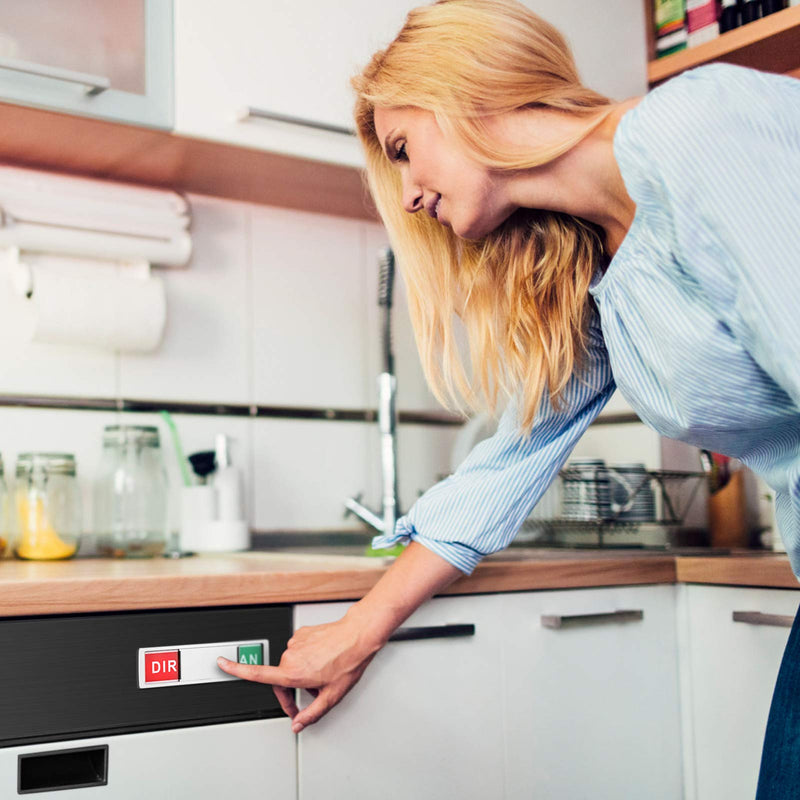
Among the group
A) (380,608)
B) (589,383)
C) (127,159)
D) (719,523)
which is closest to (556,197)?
(589,383)

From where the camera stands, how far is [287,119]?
1.45 meters

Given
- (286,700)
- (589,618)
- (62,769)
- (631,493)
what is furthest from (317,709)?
(631,493)

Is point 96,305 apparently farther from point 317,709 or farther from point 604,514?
point 604,514

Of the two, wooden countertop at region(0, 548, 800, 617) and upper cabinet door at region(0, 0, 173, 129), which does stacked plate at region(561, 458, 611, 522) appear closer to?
wooden countertop at region(0, 548, 800, 617)

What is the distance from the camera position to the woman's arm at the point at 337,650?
3.40 ft

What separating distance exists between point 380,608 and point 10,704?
38 cm

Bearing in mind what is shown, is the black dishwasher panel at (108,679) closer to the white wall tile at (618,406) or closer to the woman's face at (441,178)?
the woman's face at (441,178)

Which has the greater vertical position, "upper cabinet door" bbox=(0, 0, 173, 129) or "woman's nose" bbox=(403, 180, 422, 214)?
"upper cabinet door" bbox=(0, 0, 173, 129)

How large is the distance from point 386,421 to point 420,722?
61 centimetres

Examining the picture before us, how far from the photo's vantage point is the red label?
3.26 ft

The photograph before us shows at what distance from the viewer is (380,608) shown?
107 cm

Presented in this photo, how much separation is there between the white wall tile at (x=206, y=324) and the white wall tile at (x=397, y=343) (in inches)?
10.0

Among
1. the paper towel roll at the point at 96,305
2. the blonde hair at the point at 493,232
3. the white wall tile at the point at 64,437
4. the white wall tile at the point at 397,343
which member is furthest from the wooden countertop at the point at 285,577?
the white wall tile at the point at 397,343

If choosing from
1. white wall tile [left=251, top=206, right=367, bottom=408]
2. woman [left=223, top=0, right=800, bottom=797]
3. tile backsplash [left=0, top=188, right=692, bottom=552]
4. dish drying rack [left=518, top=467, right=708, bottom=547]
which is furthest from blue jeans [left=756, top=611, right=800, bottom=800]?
white wall tile [left=251, top=206, right=367, bottom=408]
